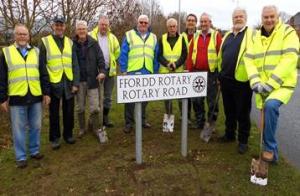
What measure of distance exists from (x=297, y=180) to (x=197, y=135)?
231 cm

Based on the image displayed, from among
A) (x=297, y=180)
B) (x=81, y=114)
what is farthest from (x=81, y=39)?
(x=297, y=180)

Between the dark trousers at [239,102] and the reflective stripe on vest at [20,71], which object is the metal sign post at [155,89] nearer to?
the dark trousers at [239,102]

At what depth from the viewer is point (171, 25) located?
6.83m

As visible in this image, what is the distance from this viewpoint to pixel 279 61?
4.84 m

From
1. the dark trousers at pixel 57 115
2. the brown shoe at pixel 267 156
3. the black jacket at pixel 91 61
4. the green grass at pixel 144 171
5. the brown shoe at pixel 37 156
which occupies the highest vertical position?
the black jacket at pixel 91 61

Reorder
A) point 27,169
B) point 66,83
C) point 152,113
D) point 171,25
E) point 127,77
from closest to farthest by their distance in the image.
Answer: point 127,77 < point 27,169 < point 66,83 < point 171,25 < point 152,113

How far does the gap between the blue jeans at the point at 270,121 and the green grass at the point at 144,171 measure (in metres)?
0.51

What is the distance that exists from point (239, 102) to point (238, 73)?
0.48 m

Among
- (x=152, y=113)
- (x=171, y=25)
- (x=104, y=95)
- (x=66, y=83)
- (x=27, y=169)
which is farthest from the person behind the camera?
(x=152, y=113)

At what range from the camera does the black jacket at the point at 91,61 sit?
6418 millimetres

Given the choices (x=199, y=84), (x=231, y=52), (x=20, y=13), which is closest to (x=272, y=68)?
(x=231, y=52)

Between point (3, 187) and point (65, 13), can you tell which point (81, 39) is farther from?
point (65, 13)

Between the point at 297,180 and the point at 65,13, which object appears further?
the point at 65,13

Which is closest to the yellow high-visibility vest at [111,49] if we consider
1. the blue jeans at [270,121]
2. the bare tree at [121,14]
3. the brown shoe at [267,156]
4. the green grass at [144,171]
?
the green grass at [144,171]
